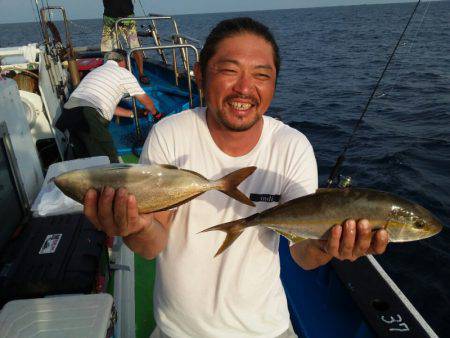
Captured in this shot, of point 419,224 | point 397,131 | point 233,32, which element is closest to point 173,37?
point 233,32

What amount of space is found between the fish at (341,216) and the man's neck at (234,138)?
17.6 inches

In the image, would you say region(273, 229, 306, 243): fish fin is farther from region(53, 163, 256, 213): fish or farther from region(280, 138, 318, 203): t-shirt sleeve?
region(53, 163, 256, 213): fish

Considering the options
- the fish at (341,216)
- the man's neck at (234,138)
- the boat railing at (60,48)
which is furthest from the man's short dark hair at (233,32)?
the boat railing at (60,48)

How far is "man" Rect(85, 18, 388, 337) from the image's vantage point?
2.18m

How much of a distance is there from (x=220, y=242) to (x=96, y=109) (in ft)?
12.9

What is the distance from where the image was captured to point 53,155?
6348 millimetres

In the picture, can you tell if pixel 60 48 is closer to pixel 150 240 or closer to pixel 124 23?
pixel 124 23

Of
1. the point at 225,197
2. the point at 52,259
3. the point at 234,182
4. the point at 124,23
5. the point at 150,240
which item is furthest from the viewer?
the point at 124,23

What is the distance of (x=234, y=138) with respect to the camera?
2229 millimetres

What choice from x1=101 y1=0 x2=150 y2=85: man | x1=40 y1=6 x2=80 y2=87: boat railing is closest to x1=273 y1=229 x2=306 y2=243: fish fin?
x1=40 y1=6 x2=80 y2=87: boat railing

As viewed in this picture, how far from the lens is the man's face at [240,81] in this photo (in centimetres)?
215

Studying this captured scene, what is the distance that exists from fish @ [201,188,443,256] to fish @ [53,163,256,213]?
0.27 m

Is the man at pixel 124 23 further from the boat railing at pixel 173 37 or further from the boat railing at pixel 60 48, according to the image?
the boat railing at pixel 60 48

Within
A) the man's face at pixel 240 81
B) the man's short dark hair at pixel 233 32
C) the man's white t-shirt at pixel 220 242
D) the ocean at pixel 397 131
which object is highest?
the man's short dark hair at pixel 233 32
